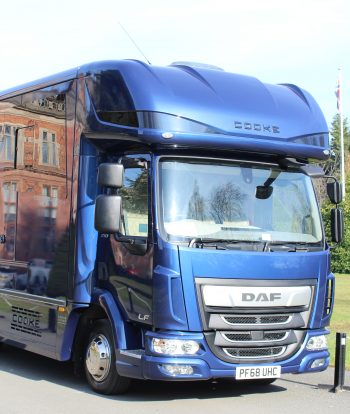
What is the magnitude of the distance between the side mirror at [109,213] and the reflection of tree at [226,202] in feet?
3.26

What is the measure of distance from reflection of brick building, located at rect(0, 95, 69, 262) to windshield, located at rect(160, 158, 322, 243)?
151cm

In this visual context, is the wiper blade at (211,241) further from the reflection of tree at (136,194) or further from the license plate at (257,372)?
the license plate at (257,372)

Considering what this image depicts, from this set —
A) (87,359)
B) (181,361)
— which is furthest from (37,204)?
(181,361)

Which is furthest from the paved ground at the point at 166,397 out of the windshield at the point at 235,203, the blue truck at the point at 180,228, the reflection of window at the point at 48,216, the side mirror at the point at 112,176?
the side mirror at the point at 112,176

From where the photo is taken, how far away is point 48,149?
848cm

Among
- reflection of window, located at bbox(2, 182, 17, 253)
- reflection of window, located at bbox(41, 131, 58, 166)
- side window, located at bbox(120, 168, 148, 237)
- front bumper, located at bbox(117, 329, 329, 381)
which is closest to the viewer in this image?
front bumper, located at bbox(117, 329, 329, 381)

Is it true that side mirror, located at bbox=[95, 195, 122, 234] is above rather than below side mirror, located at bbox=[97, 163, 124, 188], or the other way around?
below

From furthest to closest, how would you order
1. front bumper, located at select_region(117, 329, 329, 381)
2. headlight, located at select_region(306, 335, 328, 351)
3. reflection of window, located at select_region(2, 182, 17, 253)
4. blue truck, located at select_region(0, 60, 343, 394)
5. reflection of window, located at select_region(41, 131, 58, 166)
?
1. reflection of window, located at select_region(2, 182, 17, 253)
2. reflection of window, located at select_region(41, 131, 58, 166)
3. headlight, located at select_region(306, 335, 328, 351)
4. blue truck, located at select_region(0, 60, 343, 394)
5. front bumper, located at select_region(117, 329, 329, 381)

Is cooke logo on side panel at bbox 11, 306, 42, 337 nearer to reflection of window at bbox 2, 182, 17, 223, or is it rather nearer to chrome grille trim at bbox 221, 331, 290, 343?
reflection of window at bbox 2, 182, 17, 223

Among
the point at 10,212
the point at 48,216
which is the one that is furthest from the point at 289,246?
the point at 10,212

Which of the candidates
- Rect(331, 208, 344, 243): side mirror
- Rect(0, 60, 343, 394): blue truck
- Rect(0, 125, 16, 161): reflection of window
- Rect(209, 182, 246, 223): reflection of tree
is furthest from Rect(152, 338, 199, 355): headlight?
Rect(0, 125, 16, 161): reflection of window

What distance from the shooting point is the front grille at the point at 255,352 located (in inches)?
282

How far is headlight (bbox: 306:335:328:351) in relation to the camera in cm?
760

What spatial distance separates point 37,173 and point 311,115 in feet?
11.1
